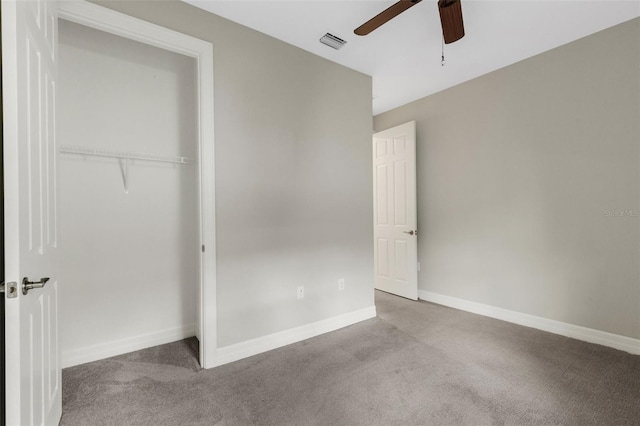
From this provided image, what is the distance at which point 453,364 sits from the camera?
7.59ft

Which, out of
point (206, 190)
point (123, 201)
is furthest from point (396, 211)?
point (123, 201)

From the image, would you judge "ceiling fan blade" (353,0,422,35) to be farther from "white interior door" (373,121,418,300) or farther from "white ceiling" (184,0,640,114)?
"white interior door" (373,121,418,300)

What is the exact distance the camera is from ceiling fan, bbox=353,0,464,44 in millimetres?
1756

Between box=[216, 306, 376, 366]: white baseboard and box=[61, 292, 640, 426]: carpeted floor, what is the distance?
78mm

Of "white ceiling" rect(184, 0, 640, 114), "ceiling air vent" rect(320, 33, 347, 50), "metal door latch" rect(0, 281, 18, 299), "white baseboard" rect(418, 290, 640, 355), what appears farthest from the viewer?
"ceiling air vent" rect(320, 33, 347, 50)

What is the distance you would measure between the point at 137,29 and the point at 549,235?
12.4 ft

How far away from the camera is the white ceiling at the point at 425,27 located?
7.45 ft

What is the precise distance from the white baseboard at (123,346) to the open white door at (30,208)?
859mm

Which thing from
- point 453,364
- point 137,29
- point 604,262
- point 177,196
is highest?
point 137,29

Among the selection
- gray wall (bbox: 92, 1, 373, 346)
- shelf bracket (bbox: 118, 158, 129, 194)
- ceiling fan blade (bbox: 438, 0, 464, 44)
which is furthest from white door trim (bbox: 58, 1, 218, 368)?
ceiling fan blade (bbox: 438, 0, 464, 44)

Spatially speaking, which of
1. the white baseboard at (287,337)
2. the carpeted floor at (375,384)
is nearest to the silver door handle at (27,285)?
the carpeted floor at (375,384)

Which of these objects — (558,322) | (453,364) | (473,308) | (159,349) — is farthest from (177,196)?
(558,322)

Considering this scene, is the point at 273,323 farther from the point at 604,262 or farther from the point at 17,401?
the point at 604,262

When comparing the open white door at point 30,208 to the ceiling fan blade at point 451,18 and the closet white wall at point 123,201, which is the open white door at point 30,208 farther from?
the ceiling fan blade at point 451,18
